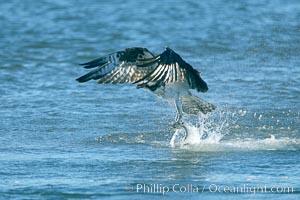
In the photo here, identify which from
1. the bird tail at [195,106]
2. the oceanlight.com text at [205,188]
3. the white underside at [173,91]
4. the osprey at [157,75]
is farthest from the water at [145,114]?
the white underside at [173,91]

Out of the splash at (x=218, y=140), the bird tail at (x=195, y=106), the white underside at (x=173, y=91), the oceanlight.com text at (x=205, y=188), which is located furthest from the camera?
the bird tail at (x=195, y=106)

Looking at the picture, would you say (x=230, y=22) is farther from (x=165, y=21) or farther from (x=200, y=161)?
(x=200, y=161)

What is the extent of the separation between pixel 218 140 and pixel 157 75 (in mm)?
962

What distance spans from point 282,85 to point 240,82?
2.01ft

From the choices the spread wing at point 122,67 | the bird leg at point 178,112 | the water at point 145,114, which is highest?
the spread wing at point 122,67

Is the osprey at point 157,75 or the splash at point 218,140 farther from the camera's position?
the splash at point 218,140

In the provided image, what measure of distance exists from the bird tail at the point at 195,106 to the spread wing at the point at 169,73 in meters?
0.53

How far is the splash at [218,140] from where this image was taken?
32.7ft

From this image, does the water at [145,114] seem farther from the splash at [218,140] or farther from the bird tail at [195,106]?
the bird tail at [195,106]

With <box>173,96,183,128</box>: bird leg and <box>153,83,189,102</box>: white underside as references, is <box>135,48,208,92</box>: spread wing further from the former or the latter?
<box>173,96,183,128</box>: bird leg

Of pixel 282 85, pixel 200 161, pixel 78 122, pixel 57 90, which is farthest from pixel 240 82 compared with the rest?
pixel 200 161

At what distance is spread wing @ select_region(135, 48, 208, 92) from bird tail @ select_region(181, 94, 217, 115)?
53cm

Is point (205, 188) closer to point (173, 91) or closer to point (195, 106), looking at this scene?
point (173, 91)

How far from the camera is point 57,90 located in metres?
13.4
